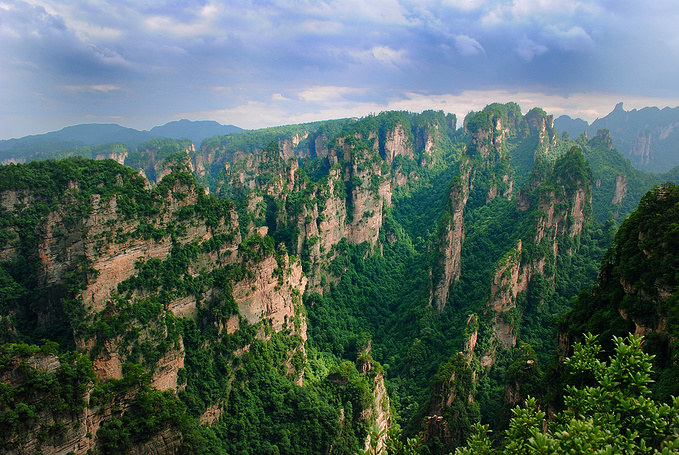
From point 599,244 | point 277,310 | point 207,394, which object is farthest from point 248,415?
point 599,244

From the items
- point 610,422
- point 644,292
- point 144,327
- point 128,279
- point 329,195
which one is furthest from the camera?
point 329,195

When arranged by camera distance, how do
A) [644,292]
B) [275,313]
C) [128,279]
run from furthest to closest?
[275,313] → [128,279] → [644,292]

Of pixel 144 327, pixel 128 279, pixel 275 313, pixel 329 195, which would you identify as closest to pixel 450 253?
pixel 329 195

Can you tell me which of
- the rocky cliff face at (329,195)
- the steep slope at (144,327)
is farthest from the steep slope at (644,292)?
the rocky cliff face at (329,195)

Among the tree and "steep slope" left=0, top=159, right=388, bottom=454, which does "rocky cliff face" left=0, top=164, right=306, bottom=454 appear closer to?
"steep slope" left=0, top=159, right=388, bottom=454

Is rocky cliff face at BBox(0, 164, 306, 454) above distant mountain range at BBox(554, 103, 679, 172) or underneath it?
underneath

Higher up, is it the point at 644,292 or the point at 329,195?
the point at 329,195

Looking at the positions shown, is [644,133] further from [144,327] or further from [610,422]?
[144,327]

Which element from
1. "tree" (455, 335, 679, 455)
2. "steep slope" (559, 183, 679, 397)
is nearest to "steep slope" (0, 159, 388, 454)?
"tree" (455, 335, 679, 455)
